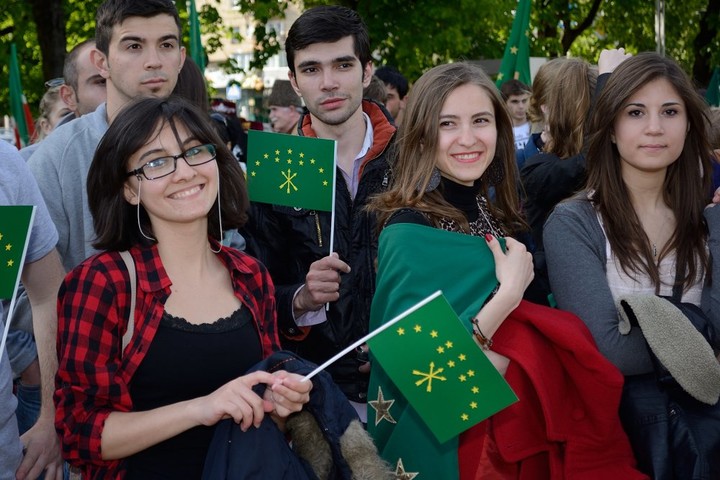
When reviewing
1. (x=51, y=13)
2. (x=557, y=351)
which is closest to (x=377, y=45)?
(x=51, y=13)

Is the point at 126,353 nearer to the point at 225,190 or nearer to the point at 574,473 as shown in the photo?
the point at 225,190

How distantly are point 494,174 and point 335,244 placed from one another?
0.69 meters

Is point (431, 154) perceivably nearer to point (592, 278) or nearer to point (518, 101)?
point (592, 278)

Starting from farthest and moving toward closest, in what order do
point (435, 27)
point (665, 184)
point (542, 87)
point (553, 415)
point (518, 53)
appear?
point (435, 27) < point (518, 53) < point (542, 87) < point (665, 184) < point (553, 415)

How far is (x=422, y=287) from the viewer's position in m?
3.24

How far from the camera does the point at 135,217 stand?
3057mm

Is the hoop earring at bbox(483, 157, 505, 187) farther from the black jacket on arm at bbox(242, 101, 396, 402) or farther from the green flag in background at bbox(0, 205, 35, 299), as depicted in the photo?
the green flag in background at bbox(0, 205, 35, 299)

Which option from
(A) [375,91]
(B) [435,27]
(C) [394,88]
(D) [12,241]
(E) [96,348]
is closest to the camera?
(E) [96,348]

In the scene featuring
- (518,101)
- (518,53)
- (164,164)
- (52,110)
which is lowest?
(518,101)

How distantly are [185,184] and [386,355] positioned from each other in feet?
2.63

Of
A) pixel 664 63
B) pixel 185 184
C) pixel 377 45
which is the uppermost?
pixel 664 63

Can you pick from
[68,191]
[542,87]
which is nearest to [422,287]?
[68,191]

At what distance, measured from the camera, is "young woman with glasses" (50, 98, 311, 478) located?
270 centimetres

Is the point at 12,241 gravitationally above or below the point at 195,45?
above
